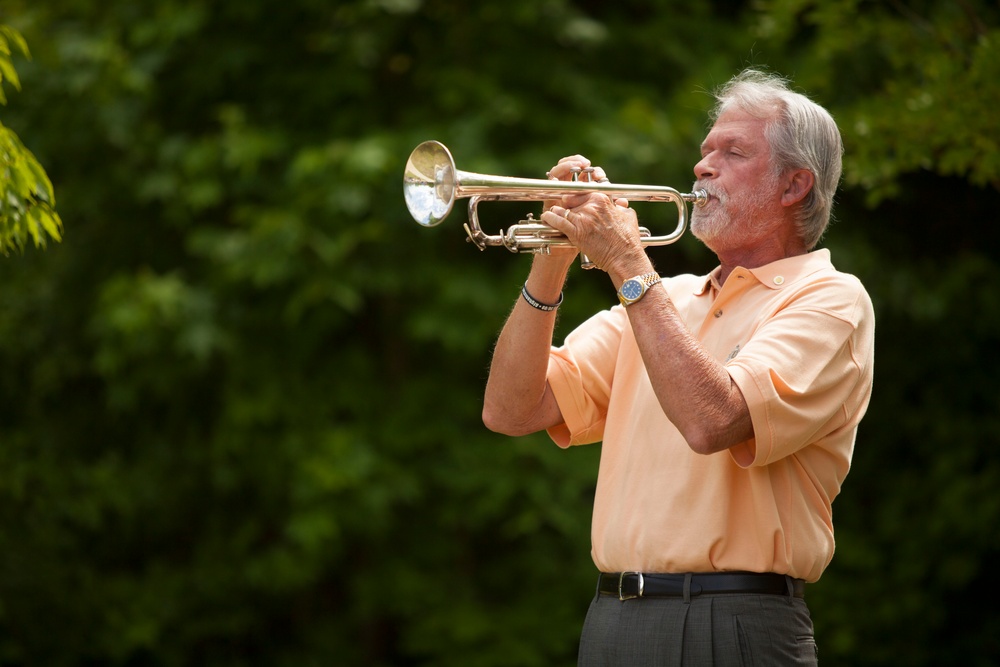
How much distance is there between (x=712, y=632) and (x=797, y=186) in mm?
1188

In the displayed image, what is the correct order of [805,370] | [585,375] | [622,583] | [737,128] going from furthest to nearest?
[585,375] < [737,128] < [622,583] < [805,370]

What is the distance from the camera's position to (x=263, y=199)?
7.34 metres

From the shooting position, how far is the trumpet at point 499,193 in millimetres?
2975

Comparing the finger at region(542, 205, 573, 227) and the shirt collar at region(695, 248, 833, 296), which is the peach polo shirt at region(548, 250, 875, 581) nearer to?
the shirt collar at region(695, 248, 833, 296)

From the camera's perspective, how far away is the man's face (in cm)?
304

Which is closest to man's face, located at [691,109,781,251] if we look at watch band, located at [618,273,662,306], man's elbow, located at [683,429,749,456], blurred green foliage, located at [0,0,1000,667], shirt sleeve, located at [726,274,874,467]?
shirt sleeve, located at [726,274,874,467]

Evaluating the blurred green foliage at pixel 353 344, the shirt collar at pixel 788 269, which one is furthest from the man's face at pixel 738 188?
the blurred green foliage at pixel 353 344

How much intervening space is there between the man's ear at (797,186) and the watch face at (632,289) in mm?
583

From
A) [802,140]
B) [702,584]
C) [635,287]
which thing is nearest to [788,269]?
[802,140]

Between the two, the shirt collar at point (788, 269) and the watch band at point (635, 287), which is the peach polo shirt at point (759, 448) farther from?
the watch band at point (635, 287)

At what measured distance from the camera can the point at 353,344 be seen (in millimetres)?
7844

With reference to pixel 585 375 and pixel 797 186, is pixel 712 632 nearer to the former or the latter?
pixel 585 375

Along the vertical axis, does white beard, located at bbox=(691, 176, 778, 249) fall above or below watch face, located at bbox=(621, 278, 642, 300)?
above

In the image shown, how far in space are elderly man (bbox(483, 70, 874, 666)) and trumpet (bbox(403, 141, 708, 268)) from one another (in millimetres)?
45
